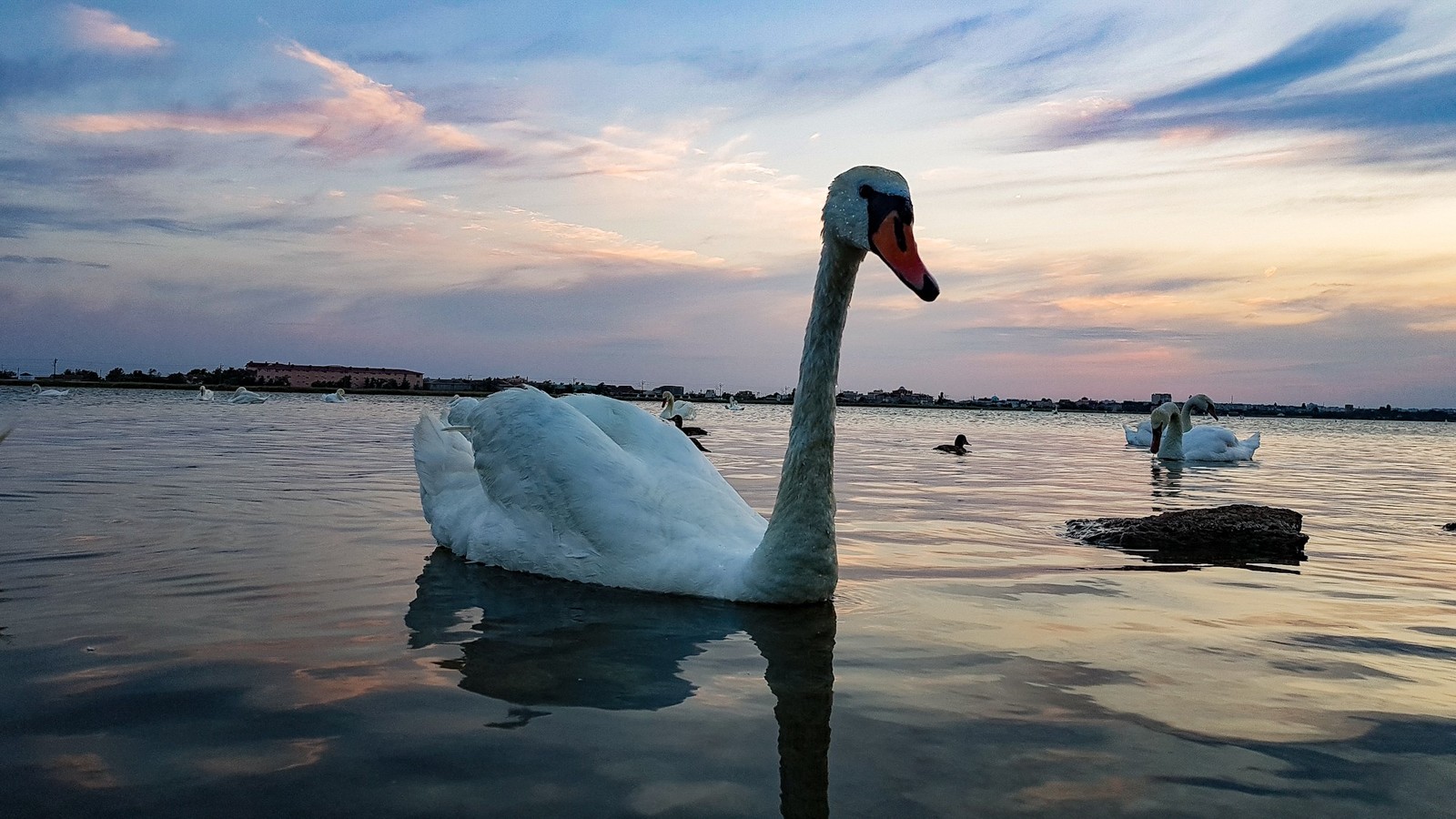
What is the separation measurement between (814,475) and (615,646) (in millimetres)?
1426

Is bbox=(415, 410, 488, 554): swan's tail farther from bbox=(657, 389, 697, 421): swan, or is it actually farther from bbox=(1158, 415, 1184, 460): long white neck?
bbox=(657, 389, 697, 421): swan

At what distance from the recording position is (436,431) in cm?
827

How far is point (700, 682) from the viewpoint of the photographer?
4320mm

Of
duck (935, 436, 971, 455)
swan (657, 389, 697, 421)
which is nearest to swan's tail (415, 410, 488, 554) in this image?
duck (935, 436, 971, 455)

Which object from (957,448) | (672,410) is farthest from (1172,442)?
(672,410)

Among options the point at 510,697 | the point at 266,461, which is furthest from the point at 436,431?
the point at 266,461

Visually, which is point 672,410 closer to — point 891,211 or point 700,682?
point 891,211

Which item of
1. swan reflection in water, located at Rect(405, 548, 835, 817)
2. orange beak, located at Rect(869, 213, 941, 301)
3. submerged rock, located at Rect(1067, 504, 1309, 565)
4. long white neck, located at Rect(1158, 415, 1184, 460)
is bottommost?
swan reflection in water, located at Rect(405, 548, 835, 817)

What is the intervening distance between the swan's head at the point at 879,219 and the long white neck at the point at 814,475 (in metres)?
0.21

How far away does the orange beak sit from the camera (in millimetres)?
4582

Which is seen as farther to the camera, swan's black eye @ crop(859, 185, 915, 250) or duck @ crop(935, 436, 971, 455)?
duck @ crop(935, 436, 971, 455)

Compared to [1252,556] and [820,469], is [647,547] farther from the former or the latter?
[1252,556]

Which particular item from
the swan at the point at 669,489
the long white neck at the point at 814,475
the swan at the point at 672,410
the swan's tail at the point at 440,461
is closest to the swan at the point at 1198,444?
the swan at the point at 672,410

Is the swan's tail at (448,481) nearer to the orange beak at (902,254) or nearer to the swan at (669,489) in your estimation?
the swan at (669,489)
